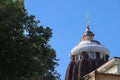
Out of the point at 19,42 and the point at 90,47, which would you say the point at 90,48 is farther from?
the point at 19,42

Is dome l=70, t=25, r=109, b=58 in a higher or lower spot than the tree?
higher

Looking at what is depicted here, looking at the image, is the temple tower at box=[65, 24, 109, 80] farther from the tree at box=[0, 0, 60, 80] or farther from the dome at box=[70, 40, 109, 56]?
the tree at box=[0, 0, 60, 80]

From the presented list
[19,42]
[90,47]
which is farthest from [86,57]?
[19,42]

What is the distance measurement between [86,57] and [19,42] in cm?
6646

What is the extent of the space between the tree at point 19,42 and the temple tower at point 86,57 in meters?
61.1

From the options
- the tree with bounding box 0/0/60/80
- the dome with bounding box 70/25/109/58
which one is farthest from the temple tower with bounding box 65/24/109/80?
the tree with bounding box 0/0/60/80

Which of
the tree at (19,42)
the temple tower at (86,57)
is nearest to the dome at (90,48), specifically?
the temple tower at (86,57)

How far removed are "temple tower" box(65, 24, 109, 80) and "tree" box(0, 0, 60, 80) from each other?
61.1 meters

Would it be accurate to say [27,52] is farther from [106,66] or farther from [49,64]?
[106,66]

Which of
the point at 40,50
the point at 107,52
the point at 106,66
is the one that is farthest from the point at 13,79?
the point at 107,52

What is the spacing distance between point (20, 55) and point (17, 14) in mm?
2145

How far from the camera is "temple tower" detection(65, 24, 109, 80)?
83.6m

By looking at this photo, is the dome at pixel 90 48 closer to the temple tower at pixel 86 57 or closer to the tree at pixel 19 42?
the temple tower at pixel 86 57

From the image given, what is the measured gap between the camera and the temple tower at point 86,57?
3290 inches
